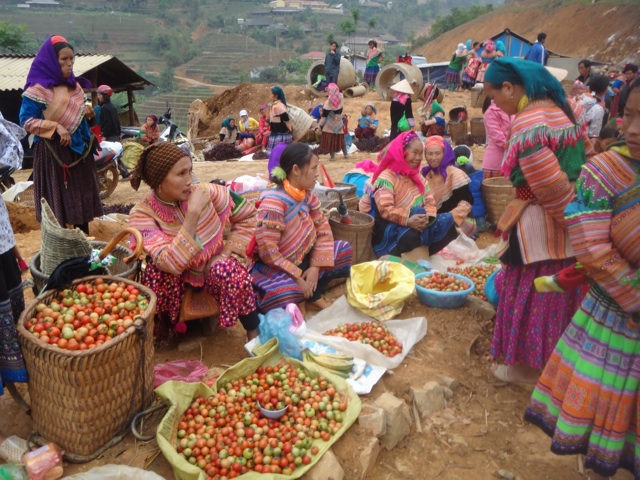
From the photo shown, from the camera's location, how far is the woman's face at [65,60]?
14.0ft

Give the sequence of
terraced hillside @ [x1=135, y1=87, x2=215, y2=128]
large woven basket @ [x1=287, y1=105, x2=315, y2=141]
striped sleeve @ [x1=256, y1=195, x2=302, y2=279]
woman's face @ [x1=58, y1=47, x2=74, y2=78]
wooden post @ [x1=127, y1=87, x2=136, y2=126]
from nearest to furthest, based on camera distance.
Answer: striped sleeve @ [x1=256, y1=195, x2=302, y2=279], woman's face @ [x1=58, y1=47, x2=74, y2=78], large woven basket @ [x1=287, y1=105, x2=315, y2=141], wooden post @ [x1=127, y1=87, x2=136, y2=126], terraced hillside @ [x1=135, y1=87, x2=215, y2=128]

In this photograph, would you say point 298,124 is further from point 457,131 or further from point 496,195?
point 496,195

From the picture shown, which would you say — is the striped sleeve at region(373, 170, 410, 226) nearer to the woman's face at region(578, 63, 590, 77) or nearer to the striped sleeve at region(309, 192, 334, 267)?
the striped sleeve at region(309, 192, 334, 267)

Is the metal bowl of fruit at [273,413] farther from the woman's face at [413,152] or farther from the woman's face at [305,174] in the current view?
the woman's face at [413,152]

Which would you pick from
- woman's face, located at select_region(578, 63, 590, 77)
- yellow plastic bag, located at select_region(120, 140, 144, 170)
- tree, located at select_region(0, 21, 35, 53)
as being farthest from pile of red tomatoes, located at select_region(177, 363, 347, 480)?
tree, located at select_region(0, 21, 35, 53)

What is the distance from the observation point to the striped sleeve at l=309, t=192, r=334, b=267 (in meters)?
3.83

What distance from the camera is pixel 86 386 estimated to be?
2.34 m

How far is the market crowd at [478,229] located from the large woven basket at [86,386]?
18 centimetres

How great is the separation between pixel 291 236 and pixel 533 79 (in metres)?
1.81

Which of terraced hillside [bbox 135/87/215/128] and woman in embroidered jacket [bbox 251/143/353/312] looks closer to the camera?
woman in embroidered jacket [bbox 251/143/353/312]

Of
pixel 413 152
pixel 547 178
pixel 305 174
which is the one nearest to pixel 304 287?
pixel 305 174

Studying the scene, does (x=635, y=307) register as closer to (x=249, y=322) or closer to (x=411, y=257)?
(x=249, y=322)

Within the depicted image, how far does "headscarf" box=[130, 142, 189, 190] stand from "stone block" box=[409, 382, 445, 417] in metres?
1.89

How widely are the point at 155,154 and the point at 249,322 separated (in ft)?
3.92
